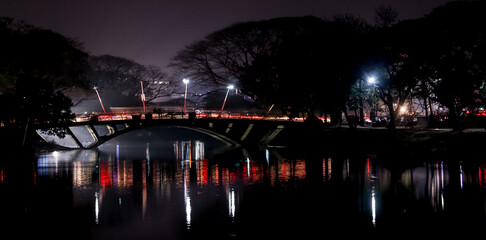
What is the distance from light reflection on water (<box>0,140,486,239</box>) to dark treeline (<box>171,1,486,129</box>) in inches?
573

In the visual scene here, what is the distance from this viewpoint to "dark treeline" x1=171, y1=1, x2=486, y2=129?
58.7m

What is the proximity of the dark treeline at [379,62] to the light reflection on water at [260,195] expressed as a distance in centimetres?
1456

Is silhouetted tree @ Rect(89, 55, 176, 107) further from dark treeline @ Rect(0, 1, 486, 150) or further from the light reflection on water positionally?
the light reflection on water

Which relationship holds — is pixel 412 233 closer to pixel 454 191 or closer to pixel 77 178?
pixel 454 191

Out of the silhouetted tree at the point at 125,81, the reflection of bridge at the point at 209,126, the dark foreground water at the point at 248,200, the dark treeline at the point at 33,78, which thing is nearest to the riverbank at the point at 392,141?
the dark foreground water at the point at 248,200

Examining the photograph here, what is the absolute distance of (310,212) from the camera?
29000mm

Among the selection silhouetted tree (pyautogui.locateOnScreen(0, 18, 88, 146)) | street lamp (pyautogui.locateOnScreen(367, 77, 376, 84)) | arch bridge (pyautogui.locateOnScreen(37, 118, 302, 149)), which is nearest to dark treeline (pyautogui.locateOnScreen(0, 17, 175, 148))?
silhouetted tree (pyautogui.locateOnScreen(0, 18, 88, 146))

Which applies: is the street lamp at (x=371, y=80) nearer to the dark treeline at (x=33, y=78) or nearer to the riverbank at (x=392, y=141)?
the riverbank at (x=392, y=141)

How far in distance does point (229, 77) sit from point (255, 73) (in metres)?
12.2

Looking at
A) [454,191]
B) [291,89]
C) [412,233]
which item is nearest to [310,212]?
[412,233]

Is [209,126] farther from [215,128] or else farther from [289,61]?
[289,61]

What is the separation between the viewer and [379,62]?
6247cm

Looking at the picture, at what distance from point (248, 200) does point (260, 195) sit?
206cm

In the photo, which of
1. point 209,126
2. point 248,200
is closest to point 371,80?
point 209,126
